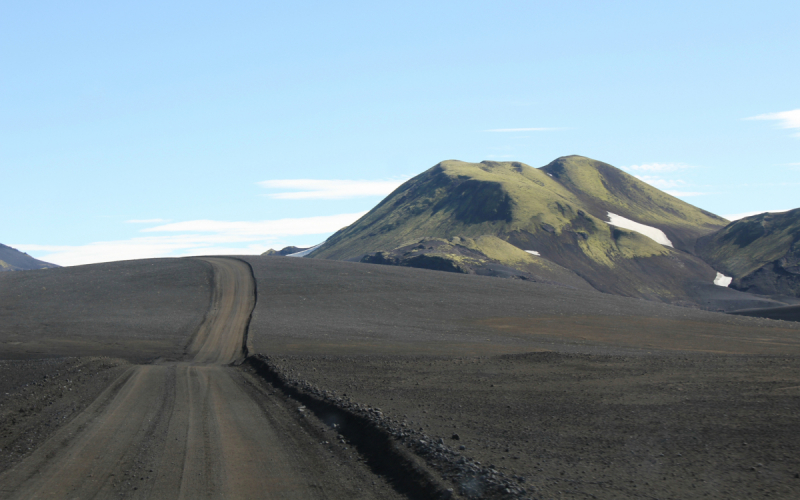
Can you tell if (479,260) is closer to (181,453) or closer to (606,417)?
(606,417)

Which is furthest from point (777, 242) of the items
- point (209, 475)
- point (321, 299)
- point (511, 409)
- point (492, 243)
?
point (209, 475)

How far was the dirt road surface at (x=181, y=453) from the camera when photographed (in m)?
9.17

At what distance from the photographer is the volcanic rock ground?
9516mm

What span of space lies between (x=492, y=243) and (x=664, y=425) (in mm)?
112113

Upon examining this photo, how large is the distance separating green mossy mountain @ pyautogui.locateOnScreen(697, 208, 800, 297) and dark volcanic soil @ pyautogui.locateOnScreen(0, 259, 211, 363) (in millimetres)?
111581

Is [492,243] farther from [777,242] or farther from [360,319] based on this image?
[360,319]

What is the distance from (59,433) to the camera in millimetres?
12781

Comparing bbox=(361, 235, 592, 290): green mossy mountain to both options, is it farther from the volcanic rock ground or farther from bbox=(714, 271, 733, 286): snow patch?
the volcanic rock ground

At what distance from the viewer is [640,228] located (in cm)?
16488

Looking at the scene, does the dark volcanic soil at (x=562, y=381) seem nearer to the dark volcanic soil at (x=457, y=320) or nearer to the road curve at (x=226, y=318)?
the dark volcanic soil at (x=457, y=320)

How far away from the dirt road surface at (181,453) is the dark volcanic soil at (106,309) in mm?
14521

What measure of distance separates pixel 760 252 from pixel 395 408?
147182 millimetres

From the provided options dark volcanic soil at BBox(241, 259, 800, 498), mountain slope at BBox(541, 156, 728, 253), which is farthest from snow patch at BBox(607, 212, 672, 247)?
dark volcanic soil at BBox(241, 259, 800, 498)

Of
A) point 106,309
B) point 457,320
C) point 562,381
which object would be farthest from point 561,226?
point 562,381
